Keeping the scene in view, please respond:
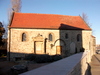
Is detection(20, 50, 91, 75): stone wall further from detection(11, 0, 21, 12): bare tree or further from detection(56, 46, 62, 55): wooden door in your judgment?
detection(11, 0, 21, 12): bare tree

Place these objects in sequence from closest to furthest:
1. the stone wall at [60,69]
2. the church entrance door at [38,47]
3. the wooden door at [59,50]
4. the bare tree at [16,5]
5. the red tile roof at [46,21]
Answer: the stone wall at [60,69], the church entrance door at [38,47], the red tile roof at [46,21], the wooden door at [59,50], the bare tree at [16,5]

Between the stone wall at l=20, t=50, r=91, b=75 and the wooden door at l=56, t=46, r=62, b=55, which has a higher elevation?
the stone wall at l=20, t=50, r=91, b=75

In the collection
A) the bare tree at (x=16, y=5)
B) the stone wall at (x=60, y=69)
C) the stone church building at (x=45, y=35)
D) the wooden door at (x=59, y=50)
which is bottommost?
the wooden door at (x=59, y=50)

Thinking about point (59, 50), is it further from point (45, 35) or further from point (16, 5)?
point (16, 5)

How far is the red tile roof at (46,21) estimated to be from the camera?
87.7 feet

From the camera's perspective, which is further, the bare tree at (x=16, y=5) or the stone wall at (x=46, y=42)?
the bare tree at (x=16, y=5)

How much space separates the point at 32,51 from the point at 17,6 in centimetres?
1740

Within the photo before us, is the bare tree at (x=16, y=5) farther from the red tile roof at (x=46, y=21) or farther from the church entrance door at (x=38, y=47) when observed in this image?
the church entrance door at (x=38, y=47)

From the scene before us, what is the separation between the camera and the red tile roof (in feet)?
87.7

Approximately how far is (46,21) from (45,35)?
3.63 meters

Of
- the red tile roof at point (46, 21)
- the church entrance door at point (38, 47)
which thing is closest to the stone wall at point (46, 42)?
the church entrance door at point (38, 47)

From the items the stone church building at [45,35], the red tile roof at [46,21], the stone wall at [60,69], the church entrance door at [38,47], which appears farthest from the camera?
the red tile roof at [46,21]

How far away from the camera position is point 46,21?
2864 cm

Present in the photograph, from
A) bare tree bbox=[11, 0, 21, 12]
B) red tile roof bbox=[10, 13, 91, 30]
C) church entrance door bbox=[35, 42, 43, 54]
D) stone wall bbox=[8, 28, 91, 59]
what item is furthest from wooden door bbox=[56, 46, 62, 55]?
bare tree bbox=[11, 0, 21, 12]
